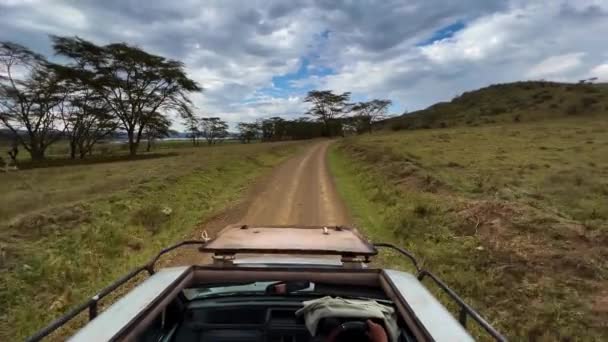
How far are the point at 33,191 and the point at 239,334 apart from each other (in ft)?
50.3

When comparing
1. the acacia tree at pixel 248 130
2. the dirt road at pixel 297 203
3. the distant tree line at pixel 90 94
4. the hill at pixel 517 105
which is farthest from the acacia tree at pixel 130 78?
the acacia tree at pixel 248 130

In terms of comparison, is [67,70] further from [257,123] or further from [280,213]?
[257,123]

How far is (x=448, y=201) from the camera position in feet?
36.0

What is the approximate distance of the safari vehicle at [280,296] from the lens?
2.61m

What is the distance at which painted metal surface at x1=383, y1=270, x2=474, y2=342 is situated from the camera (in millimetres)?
2037

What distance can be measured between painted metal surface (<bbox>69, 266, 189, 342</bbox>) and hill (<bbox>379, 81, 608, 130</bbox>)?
4744cm

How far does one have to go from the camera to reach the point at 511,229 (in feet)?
27.0

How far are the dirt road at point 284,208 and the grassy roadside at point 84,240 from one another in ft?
2.19

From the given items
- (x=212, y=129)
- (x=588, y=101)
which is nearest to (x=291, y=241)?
(x=588, y=101)

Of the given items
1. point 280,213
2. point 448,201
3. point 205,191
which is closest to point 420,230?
point 448,201

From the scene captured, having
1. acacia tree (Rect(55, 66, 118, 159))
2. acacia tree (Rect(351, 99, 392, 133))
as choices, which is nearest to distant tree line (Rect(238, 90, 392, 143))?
acacia tree (Rect(351, 99, 392, 133))

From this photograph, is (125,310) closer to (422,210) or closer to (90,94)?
(422,210)

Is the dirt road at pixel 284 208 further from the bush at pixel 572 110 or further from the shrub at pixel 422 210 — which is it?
the bush at pixel 572 110

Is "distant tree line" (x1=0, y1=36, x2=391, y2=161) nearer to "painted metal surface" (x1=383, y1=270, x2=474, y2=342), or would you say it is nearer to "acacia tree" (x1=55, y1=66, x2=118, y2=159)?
"acacia tree" (x1=55, y1=66, x2=118, y2=159)
